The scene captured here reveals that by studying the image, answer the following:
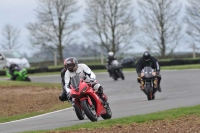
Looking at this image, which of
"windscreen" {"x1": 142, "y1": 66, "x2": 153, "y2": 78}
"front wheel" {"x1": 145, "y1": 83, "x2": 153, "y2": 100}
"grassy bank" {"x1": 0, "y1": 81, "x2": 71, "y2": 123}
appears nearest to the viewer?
"grassy bank" {"x1": 0, "y1": 81, "x2": 71, "y2": 123}

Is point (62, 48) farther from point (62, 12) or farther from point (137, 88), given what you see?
point (137, 88)

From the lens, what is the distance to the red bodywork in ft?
42.9

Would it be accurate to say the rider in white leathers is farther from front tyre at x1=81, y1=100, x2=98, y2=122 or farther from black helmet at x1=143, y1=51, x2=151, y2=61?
black helmet at x1=143, y1=51, x2=151, y2=61

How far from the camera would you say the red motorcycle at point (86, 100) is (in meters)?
13.0

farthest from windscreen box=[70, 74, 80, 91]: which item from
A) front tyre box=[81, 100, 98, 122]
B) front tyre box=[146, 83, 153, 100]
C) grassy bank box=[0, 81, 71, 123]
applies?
front tyre box=[146, 83, 153, 100]

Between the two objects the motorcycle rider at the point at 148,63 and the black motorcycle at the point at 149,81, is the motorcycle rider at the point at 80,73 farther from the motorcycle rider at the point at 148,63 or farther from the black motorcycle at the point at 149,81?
the motorcycle rider at the point at 148,63

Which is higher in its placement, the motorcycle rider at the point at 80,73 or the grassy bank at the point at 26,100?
the motorcycle rider at the point at 80,73

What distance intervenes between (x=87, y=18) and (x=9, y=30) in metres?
11.5

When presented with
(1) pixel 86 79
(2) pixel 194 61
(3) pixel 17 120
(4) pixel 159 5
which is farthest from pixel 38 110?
(4) pixel 159 5

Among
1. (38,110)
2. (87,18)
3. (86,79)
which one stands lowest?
(38,110)

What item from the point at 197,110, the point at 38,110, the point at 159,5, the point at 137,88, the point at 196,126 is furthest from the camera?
the point at 159,5

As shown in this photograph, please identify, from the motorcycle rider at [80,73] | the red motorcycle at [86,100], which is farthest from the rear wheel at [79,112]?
the motorcycle rider at [80,73]

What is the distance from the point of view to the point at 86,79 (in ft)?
44.5

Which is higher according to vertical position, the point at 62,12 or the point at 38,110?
the point at 62,12
